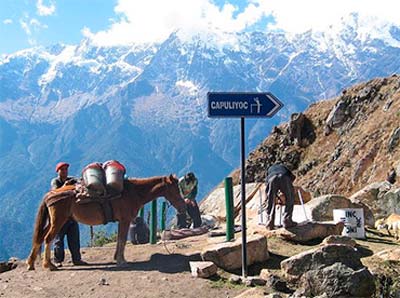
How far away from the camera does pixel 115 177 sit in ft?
47.2

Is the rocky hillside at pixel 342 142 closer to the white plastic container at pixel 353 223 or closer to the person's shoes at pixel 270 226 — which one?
the white plastic container at pixel 353 223

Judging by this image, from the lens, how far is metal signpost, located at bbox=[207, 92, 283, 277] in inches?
475

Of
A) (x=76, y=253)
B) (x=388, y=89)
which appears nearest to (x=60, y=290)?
(x=76, y=253)

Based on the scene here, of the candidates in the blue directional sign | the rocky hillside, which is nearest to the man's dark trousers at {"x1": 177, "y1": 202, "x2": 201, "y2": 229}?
the blue directional sign

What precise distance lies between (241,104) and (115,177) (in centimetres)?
374

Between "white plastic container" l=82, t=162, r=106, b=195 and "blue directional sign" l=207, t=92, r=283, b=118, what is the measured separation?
3509 mm

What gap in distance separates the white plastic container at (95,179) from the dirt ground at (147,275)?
1.67 m

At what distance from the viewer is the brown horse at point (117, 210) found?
564 inches

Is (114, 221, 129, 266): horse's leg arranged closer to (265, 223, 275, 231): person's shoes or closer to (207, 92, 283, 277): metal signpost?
(207, 92, 283, 277): metal signpost

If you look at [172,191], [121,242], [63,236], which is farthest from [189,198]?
[121,242]

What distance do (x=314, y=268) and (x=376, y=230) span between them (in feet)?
21.8

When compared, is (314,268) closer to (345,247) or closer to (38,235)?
(345,247)

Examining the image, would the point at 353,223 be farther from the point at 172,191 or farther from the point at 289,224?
the point at 172,191

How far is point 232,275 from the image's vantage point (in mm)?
12055
